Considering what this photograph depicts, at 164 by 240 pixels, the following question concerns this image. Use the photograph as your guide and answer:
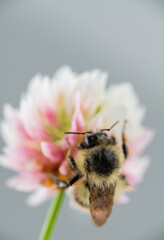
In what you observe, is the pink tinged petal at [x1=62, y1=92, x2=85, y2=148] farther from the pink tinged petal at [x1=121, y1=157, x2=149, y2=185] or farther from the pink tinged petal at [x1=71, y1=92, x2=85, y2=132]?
the pink tinged petal at [x1=121, y1=157, x2=149, y2=185]

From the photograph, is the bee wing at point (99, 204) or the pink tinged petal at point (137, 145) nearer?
the bee wing at point (99, 204)

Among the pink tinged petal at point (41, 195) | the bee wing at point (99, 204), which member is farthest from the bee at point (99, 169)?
the pink tinged petal at point (41, 195)

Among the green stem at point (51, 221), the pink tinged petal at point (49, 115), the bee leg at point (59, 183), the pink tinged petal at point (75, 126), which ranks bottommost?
the green stem at point (51, 221)

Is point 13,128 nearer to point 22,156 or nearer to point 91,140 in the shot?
point 22,156

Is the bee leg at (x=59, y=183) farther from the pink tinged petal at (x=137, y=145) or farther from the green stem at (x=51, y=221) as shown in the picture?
the pink tinged petal at (x=137, y=145)

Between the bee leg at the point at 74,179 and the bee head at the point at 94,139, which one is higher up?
the bee head at the point at 94,139
